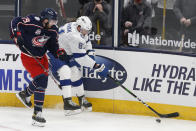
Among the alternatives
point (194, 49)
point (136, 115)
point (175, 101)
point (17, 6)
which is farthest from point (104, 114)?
point (17, 6)

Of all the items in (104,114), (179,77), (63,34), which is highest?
(63,34)

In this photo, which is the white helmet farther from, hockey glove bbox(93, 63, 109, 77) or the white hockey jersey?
hockey glove bbox(93, 63, 109, 77)

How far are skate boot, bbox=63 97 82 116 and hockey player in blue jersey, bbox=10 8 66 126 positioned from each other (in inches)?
17.6

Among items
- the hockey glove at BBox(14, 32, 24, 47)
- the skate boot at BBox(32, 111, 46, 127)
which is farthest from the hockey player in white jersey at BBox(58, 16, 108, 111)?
the hockey glove at BBox(14, 32, 24, 47)

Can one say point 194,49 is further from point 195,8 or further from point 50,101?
point 50,101

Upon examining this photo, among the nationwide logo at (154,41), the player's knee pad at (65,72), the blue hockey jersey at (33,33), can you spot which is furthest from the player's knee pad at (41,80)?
the nationwide logo at (154,41)

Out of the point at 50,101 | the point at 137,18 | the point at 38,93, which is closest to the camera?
the point at 38,93

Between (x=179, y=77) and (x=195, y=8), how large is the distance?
86cm

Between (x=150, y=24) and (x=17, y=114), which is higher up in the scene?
(x=150, y=24)

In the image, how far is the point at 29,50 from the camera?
19.5 feet

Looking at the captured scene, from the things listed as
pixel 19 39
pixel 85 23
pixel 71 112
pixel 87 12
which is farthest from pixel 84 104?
pixel 19 39

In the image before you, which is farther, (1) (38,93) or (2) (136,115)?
(2) (136,115)

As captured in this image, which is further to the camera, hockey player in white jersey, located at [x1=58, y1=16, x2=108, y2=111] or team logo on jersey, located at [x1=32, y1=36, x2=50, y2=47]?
hockey player in white jersey, located at [x1=58, y1=16, x2=108, y2=111]

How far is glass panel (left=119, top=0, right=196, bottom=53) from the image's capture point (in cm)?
601
